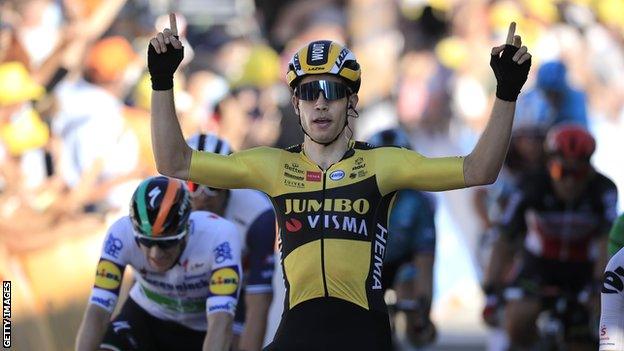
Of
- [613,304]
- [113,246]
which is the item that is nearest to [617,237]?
[613,304]

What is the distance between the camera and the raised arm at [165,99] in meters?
6.88

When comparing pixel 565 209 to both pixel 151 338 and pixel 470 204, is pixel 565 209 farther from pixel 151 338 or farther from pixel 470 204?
pixel 470 204

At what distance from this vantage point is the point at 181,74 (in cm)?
1956

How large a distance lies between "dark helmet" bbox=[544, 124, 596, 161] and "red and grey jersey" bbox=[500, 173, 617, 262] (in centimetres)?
33

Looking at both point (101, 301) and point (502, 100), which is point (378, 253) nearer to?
point (502, 100)

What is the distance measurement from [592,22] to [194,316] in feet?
44.9

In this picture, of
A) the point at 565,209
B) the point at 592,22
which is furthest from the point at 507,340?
the point at 592,22

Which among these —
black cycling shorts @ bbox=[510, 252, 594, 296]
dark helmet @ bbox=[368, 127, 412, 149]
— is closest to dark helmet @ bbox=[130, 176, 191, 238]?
dark helmet @ bbox=[368, 127, 412, 149]

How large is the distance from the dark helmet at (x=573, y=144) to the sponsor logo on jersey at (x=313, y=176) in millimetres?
5887

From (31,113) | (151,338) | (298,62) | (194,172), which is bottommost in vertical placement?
(151,338)

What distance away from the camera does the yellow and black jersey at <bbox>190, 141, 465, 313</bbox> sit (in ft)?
23.1

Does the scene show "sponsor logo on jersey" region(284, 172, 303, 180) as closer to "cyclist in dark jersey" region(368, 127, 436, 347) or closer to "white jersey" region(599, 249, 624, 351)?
"white jersey" region(599, 249, 624, 351)

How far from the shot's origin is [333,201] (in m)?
7.16

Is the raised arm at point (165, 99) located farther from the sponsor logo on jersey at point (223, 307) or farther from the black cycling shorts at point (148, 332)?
the black cycling shorts at point (148, 332)
